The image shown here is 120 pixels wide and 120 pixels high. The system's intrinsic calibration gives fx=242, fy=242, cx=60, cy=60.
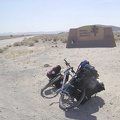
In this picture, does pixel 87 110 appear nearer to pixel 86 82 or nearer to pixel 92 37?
pixel 86 82

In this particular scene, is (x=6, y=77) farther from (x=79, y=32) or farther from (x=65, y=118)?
(x=79, y=32)

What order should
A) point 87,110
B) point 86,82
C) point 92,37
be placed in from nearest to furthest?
point 87,110 → point 86,82 → point 92,37

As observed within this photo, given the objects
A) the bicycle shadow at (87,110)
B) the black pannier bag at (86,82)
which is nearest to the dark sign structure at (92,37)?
the bicycle shadow at (87,110)

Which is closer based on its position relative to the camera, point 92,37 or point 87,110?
point 87,110

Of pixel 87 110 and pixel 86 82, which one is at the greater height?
pixel 86 82

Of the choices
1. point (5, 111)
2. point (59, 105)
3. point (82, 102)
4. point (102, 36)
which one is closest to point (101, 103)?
point (82, 102)

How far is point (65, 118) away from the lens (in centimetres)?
596

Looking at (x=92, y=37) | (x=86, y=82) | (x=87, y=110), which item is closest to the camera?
(x=87, y=110)

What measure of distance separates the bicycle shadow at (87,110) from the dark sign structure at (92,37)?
57.5 feet

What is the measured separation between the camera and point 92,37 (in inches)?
1003

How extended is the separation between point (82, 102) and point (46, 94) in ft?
5.81

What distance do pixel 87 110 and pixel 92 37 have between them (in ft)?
64.2

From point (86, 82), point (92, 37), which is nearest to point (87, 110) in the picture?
point (86, 82)

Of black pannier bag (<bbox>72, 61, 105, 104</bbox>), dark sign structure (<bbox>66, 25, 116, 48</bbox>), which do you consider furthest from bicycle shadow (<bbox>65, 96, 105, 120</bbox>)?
dark sign structure (<bbox>66, 25, 116, 48</bbox>)
